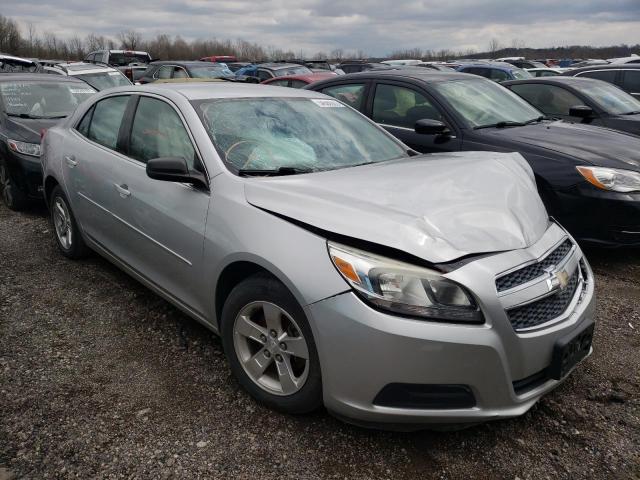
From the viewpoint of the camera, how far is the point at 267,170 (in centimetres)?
289

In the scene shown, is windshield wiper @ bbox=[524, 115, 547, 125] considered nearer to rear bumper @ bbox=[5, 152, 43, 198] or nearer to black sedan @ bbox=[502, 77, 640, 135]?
black sedan @ bbox=[502, 77, 640, 135]

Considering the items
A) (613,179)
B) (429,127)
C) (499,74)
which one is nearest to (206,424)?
(429,127)

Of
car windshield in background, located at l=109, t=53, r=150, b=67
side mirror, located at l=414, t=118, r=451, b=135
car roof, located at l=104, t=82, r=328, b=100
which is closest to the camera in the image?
car roof, located at l=104, t=82, r=328, b=100

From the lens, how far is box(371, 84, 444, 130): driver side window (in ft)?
17.5

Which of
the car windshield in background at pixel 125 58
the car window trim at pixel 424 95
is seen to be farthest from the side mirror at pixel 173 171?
the car windshield in background at pixel 125 58

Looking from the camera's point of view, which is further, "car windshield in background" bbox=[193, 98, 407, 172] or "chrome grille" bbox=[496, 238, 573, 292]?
"car windshield in background" bbox=[193, 98, 407, 172]

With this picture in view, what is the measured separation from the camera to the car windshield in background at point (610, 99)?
23.1 feet

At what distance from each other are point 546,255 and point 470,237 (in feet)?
1.34

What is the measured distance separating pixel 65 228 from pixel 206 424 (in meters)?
2.84

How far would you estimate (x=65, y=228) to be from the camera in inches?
184

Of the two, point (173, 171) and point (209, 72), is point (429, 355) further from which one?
point (209, 72)

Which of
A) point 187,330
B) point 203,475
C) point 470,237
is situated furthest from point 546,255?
point 187,330

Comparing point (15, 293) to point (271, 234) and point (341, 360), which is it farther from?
point (341, 360)

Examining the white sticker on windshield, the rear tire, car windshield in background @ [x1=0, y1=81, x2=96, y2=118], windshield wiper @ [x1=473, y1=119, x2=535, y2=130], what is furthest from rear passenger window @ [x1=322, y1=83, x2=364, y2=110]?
the rear tire
